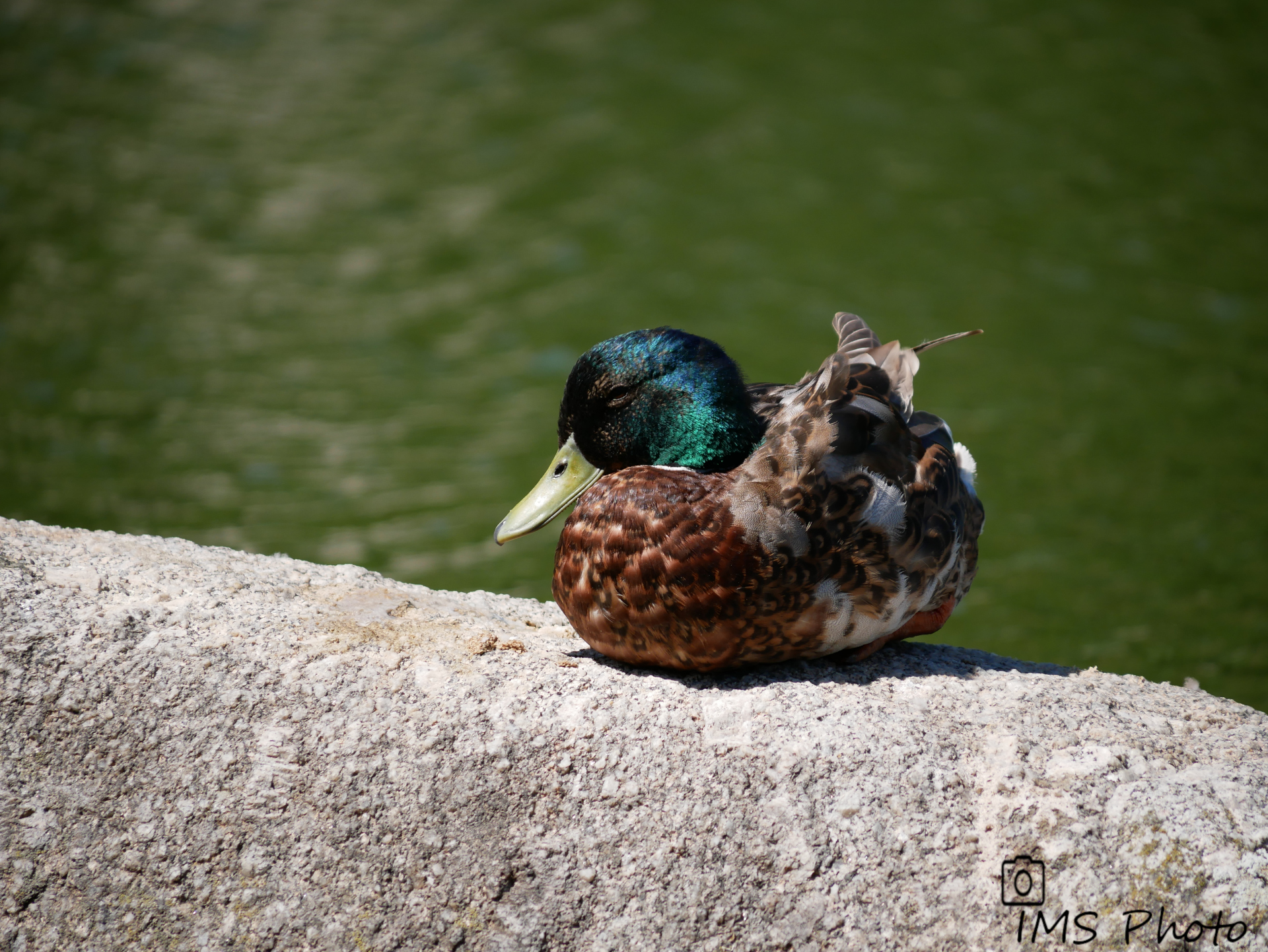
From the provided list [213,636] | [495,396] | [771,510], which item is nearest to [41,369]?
[495,396]

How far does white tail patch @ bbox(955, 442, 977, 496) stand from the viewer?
3449 millimetres

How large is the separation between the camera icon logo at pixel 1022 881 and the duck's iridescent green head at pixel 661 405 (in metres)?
1.13

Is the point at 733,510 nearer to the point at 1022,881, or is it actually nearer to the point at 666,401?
the point at 666,401

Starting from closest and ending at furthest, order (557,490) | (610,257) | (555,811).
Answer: (555,811), (557,490), (610,257)

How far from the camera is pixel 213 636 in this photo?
2852mm

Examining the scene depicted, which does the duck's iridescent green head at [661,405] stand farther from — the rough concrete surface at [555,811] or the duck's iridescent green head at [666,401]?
the rough concrete surface at [555,811]

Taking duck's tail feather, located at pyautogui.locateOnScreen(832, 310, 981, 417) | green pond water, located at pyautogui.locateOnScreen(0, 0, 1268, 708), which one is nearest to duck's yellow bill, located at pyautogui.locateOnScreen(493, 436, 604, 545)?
duck's tail feather, located at pyautogui.locateOnScreen(832, 310, 981, 417)

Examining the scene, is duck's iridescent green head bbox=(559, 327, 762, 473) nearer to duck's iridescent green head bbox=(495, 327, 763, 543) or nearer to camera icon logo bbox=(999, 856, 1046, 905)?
duck's iridescent green head bbox=(495, 327, 763, 543)

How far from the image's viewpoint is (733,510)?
109 inches

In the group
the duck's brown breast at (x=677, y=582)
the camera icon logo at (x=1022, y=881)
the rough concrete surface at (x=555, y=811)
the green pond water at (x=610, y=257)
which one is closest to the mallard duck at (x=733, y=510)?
the duck's brown breast at (x=677, y=582)

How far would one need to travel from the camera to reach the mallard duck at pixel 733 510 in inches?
108

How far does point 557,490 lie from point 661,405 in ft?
1.21

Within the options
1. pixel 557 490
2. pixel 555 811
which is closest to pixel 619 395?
pixel 557 490

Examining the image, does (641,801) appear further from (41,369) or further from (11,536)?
(41,369)
